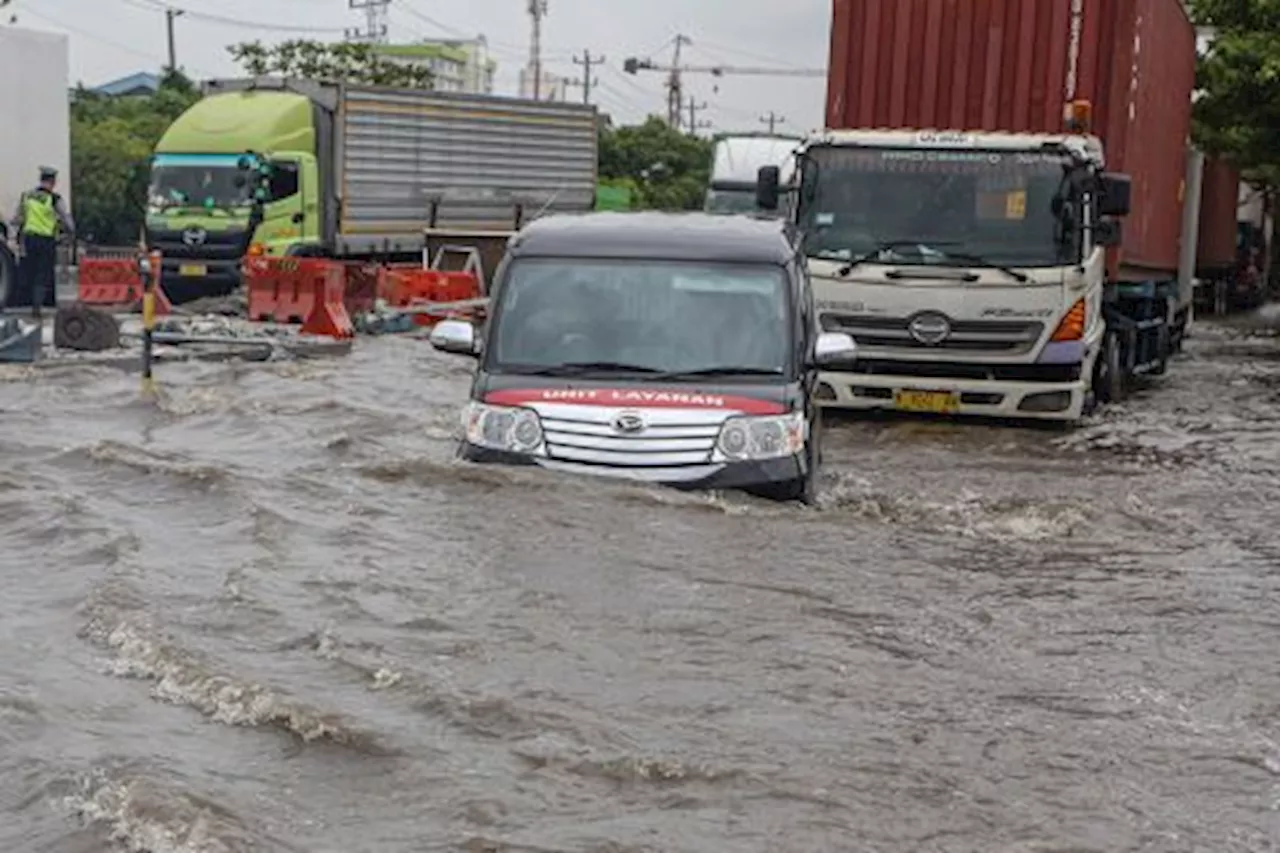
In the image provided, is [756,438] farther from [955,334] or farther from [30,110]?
[30,110]


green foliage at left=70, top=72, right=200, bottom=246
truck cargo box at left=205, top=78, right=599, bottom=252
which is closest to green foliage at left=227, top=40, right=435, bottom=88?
green foliage at left=70, top=72, right=200, bottom=246

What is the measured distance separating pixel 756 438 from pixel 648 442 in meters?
0.54

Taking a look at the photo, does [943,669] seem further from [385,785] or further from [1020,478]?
[1020,478]

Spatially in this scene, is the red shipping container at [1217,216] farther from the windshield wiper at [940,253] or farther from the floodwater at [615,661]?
the floodwater at [615,661]

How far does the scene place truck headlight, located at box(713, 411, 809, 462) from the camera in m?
8.91

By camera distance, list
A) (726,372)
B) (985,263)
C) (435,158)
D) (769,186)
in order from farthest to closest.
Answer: (435,158) < (769,186) < (985,263) < (726,372)

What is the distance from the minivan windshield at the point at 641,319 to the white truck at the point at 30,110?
14939 mm

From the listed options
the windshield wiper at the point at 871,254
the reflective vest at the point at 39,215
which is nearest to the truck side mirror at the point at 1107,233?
the windshield wiper at the point at 871,254

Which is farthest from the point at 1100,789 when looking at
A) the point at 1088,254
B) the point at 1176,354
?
the point at 1176,354

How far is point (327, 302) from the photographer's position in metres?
21.2

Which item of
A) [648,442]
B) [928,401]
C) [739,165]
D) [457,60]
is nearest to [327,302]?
[928,401]

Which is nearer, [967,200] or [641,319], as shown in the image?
[641,319]

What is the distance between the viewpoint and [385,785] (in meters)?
5.27

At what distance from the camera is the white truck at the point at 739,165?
2816cm
